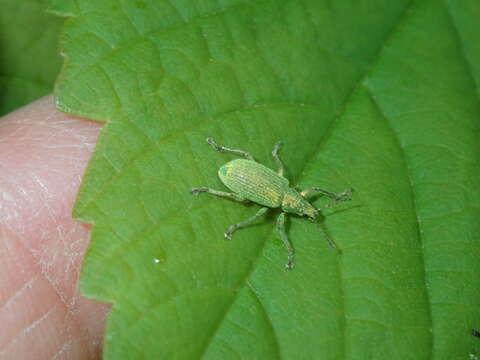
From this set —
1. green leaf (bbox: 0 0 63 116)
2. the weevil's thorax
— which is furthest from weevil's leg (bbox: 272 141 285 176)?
green leaf (bbox: 0 0 63 116)

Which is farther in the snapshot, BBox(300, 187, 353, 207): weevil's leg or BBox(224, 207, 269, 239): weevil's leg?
BBox(300, 187, 353, 207): weevil's leg

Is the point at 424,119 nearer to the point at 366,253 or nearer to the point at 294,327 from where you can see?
the point at 366,253

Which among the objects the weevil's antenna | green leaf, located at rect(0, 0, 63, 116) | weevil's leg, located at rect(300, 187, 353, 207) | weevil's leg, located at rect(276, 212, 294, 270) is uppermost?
green leaf, located at rect(0, 0, 63, 116)

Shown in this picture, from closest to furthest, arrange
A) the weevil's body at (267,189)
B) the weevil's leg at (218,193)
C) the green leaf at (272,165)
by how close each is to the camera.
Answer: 1. the green leaf at (272,165)
2. the weevil's leg at (218,193)
3. the weevil's body at (267,189)

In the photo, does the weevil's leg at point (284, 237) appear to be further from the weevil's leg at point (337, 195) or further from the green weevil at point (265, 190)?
the weevil's leg at point (337, 195)

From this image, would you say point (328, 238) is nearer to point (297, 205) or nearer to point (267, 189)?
point (297, 205)

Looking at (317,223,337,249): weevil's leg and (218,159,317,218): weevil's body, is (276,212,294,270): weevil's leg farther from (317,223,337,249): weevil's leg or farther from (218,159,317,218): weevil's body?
(317,223,337,249): weevil's leg

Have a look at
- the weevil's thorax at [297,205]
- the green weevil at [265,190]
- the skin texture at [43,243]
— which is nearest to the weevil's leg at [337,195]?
the green weevil at [265,190]

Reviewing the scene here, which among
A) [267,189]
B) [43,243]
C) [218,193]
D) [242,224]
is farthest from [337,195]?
[43,243]
